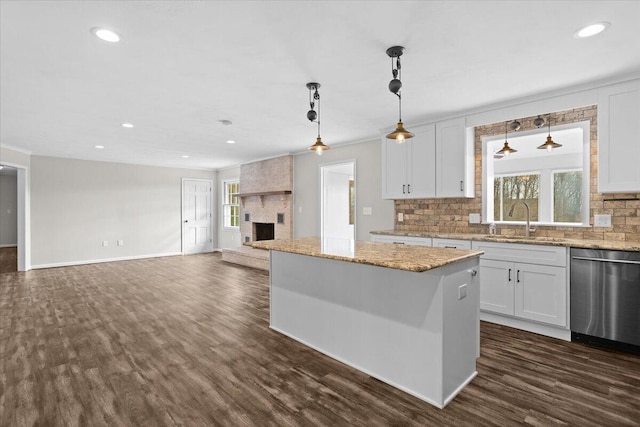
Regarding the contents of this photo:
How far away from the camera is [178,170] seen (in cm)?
902

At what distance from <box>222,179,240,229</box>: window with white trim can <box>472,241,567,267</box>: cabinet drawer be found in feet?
23.1

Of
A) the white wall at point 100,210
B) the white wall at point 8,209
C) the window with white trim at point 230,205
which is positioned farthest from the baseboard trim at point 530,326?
the white wall at point 8,209

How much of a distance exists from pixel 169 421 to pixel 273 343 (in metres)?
1.21

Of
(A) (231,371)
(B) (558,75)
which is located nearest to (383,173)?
(B) (558,75)

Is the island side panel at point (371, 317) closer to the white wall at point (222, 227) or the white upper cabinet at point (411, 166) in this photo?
the white upper cabinet at point (411, 166)

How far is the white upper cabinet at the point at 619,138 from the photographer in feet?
9.78

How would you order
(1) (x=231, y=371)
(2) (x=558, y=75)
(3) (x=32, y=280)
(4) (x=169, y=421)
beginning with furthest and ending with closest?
(3) (x=32, y=280), (2) (x=558, y=75), (1) (x=231, y=371), (4) (x=169, y=421)

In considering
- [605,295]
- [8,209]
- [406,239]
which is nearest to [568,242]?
[605,295]

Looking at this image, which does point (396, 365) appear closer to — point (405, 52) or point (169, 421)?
point (169, 421)

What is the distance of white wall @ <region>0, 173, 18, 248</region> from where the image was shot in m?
10.7

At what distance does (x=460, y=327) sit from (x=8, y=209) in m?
14.2

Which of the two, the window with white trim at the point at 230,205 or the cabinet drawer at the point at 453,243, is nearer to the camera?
the cabinet drawer at the point at 453,243

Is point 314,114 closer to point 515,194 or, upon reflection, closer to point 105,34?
point 105,34

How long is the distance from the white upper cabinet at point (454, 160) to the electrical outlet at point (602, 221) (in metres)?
1.25
